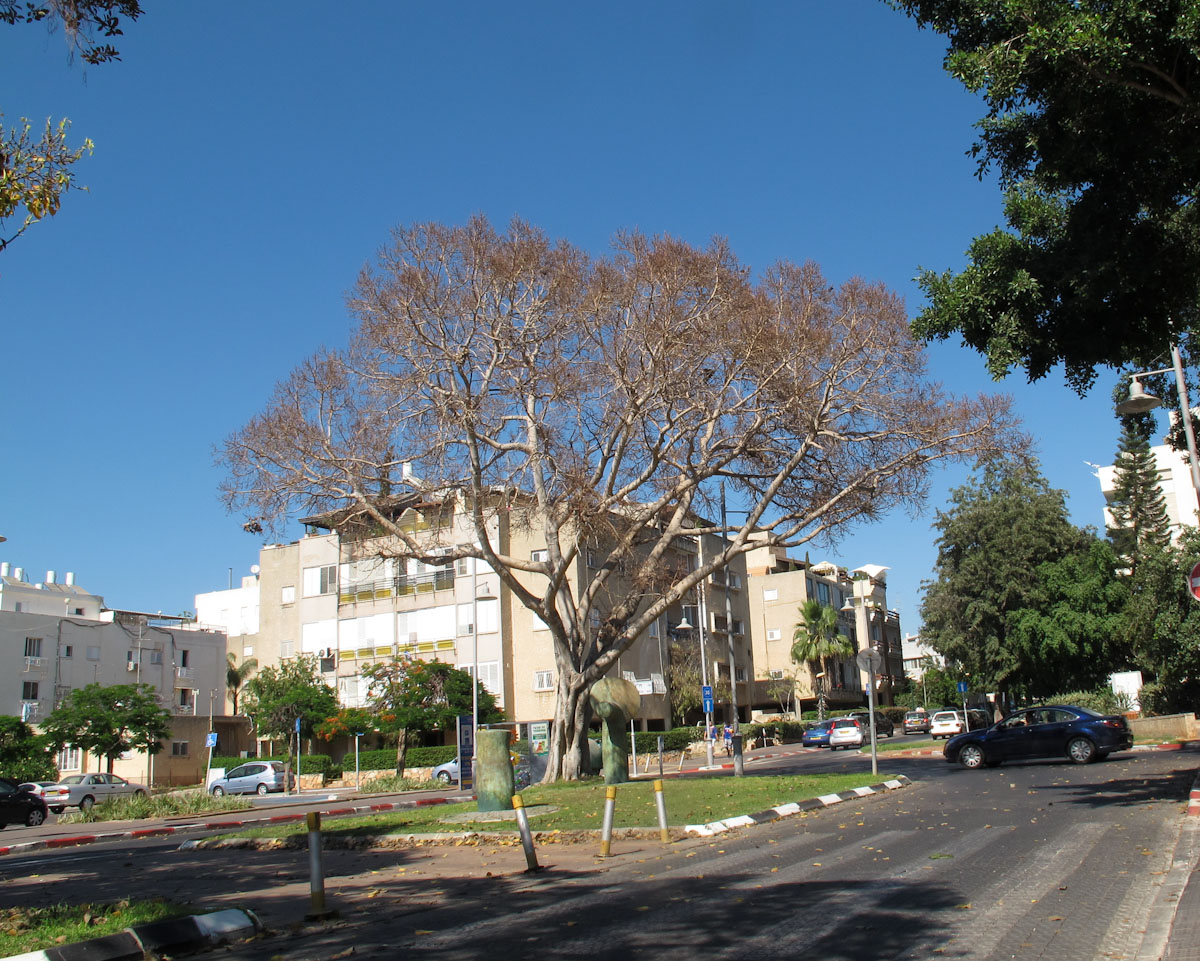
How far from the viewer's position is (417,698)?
155 feet

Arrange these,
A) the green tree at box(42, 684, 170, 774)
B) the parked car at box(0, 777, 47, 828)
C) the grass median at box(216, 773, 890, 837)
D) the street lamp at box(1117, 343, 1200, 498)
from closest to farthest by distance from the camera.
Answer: the grass median at box(216, 773, 890, 837) → the street lamp at box(1117, 343, 1200, 498) → the parked car at box(0, 777, 47, 828) → the green tree at box(42, 684, 170, 774)

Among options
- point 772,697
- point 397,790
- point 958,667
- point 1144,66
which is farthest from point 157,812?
point 772,697

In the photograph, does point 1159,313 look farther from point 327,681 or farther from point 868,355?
point 327,681

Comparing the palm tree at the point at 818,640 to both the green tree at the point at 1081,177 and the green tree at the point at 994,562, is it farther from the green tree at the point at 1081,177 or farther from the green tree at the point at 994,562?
the green tree at the point at 1081,177

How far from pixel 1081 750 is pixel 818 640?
180 feet

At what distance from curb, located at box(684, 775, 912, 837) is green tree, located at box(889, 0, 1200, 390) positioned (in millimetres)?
7055

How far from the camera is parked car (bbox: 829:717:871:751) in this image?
53000 mm

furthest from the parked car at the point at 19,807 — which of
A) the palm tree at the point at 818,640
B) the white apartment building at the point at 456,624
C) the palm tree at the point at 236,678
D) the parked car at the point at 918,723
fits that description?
the palm tree at the point at 818,640

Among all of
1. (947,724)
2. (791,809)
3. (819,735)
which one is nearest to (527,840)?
(791,809)

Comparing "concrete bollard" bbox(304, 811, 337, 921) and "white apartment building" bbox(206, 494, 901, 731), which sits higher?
"white apartment building" bbox(206, 494, 901, 731)

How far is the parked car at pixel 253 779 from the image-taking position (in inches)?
1791

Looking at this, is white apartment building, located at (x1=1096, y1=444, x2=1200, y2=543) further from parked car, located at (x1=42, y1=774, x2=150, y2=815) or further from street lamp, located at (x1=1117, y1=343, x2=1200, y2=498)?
parked car, located at (x1=42, y1=774, x2=150, y2=815)

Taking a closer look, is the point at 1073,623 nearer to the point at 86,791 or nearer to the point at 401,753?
the point at 401,753

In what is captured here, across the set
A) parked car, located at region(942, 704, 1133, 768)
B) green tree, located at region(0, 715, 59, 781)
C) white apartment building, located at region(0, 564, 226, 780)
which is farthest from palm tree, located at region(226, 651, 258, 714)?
parked car, located at region(942, 704, 1133, 768)
